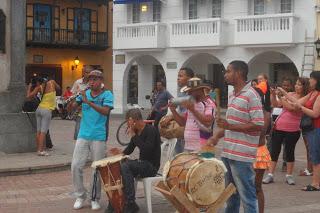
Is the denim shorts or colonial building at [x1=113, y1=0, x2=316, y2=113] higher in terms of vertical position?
colonial building at [x1=113, y1=0, x2=316, y2=113]

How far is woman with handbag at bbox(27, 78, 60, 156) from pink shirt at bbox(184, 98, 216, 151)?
5.66m

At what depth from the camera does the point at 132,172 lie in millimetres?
7355

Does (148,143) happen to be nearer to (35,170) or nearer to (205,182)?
A: (205,182)

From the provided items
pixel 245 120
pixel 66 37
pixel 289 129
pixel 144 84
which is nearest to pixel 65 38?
pixel 66 37

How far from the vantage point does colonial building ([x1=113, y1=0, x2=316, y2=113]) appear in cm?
2548

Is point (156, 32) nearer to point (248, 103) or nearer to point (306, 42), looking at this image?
point (306, 42)

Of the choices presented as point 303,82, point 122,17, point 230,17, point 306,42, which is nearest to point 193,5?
point 230,17

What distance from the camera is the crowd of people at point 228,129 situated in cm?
598

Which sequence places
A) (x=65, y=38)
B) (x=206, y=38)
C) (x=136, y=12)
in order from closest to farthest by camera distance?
(x=206, y=38), (x=136, y=12), (x=65, y=38)

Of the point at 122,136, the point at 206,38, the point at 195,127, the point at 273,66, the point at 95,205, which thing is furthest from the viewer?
the point at 273,66

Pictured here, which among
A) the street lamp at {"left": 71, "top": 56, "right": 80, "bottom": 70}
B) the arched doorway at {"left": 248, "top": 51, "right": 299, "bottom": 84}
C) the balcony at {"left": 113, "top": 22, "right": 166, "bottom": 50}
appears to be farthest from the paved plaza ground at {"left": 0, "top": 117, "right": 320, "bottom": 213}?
the street lamp at {"left": 71, "top": 56, "right": 80, "bottom": 70}

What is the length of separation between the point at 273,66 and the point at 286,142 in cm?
1919

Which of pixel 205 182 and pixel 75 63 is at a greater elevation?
pixel 75 63

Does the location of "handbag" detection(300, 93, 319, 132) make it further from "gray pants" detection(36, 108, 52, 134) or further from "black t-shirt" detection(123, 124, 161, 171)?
"gray pants" detection(36, 108, 52, 134)
